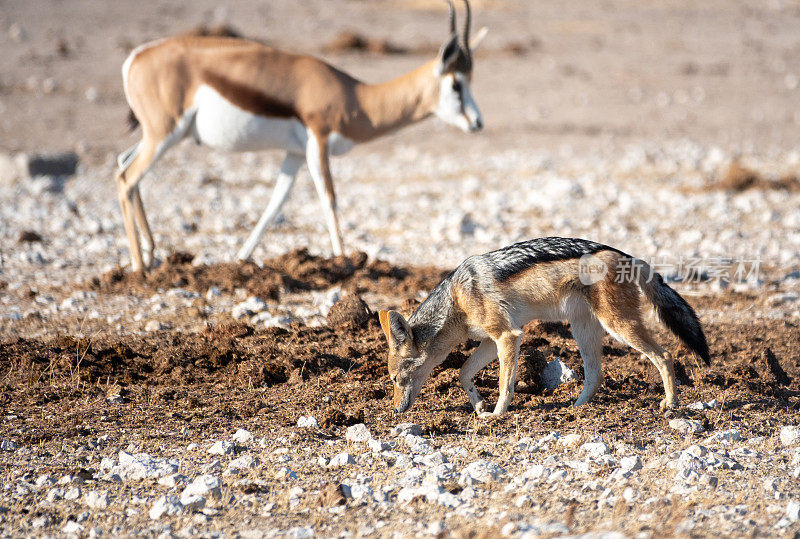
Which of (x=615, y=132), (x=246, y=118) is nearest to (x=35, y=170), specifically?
(x=246, y=118)

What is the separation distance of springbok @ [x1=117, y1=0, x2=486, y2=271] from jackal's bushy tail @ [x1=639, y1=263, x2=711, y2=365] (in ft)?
13.8

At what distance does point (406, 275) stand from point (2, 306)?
3.74 metres

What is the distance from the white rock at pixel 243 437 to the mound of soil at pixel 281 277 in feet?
10.4

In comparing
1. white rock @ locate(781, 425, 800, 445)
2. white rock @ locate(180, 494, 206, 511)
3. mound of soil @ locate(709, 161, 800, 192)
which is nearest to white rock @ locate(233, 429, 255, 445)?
white rock @ locate(180, 494, 206, 511)

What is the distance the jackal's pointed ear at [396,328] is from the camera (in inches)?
236

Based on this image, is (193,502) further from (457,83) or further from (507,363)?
(457,83)

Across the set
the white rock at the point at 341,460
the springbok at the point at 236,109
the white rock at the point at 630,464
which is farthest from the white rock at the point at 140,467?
the springbok at the point at 236,109

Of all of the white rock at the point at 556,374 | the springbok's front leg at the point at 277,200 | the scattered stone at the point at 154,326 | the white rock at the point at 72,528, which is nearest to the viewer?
the white rock at the point at 72,528

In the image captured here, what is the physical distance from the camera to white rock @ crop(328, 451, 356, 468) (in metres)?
5.28

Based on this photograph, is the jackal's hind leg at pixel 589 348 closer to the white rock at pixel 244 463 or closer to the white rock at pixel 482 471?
the white rock at pixel 482 471

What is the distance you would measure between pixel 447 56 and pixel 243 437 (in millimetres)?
5987

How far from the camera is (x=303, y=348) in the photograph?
711 centimetres

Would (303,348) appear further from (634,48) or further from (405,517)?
(634,48)

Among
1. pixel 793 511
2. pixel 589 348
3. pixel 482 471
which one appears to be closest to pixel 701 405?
pixel 589 348
